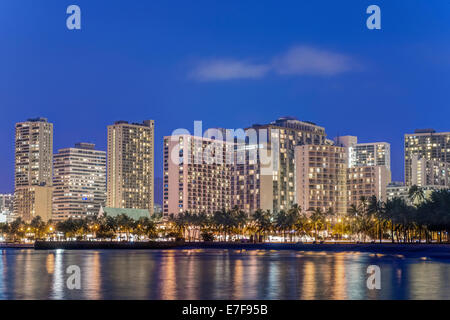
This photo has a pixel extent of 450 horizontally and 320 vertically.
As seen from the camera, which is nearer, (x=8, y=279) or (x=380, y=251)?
(x=8, y=279)

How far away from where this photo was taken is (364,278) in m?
75.3

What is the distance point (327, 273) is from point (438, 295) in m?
26.5

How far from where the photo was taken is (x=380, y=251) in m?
159

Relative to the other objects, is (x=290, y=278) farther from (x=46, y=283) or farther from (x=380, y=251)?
(x=380, y=251)

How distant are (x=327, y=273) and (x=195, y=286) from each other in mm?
21339
